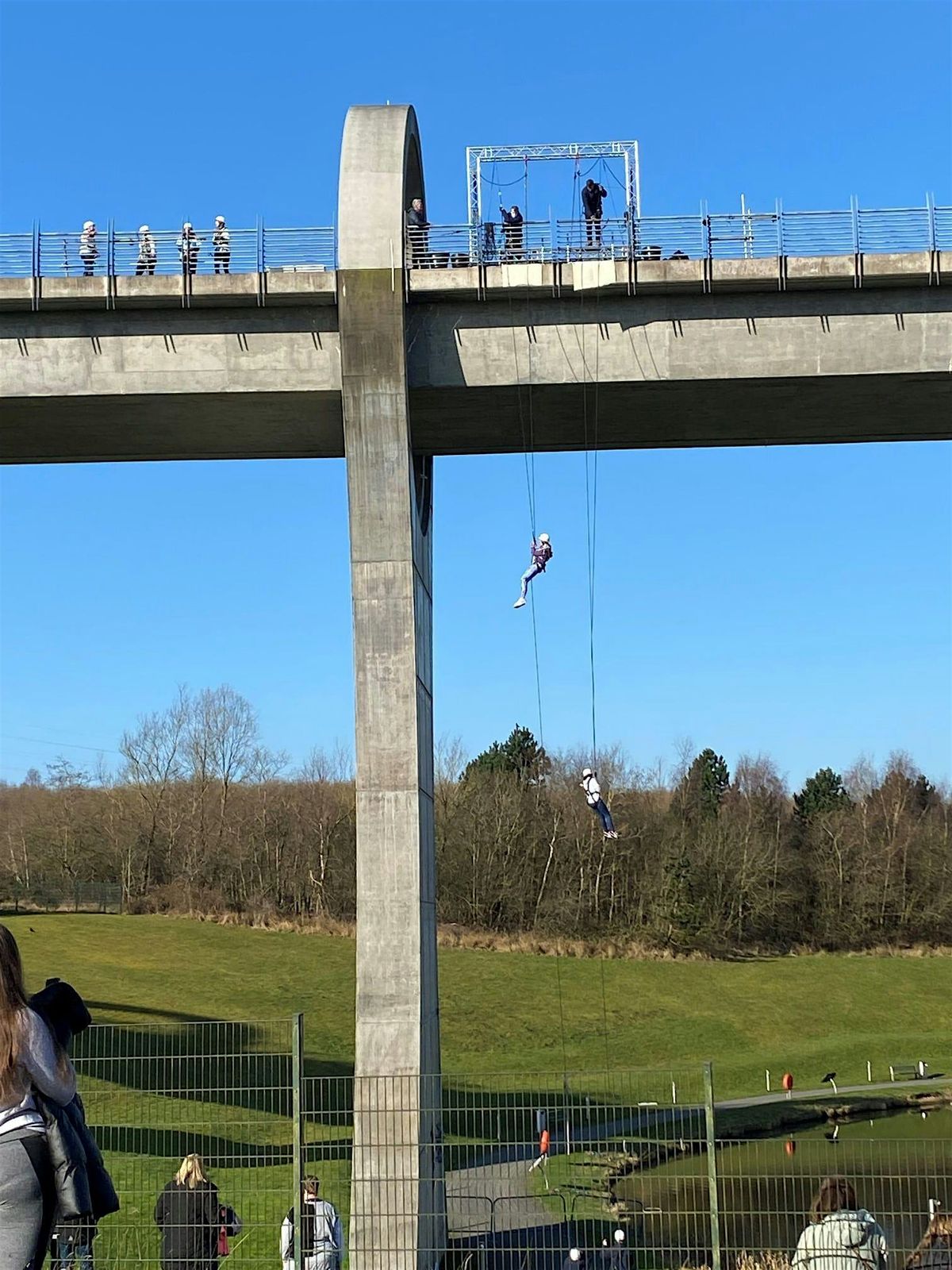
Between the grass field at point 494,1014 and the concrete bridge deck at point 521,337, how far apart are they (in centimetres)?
1653

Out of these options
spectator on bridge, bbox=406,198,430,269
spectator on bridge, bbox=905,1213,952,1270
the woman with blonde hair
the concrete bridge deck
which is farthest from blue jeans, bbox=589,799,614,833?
the woman with blonde hair

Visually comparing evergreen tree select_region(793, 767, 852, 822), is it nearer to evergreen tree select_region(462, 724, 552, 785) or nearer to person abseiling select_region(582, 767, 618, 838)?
evergreen tree select_region(462, 724, 552, 785)

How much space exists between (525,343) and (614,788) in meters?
63.3

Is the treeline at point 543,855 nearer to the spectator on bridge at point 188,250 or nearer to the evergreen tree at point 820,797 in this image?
the evergreen tree at point 820,797

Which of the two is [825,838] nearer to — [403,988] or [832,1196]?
[403,988]

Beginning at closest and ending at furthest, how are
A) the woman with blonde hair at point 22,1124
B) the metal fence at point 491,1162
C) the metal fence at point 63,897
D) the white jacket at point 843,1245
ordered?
1. the woman with blonde hair at point 22,1124
2. the white jacket at point 843,1245
3. the metal fence at point 491,1162
4. the metal fence at point 63,897

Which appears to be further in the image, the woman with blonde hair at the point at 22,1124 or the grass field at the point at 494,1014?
the grass field at the point at 494,1014

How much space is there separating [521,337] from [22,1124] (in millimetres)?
16025

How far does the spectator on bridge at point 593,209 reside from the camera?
19609 millimetres

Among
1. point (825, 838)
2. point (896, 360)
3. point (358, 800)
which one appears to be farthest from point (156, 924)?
point (896, 360)

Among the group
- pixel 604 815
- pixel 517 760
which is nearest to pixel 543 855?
pixel 517 760

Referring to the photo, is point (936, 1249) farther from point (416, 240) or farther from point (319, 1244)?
point (416, 240)

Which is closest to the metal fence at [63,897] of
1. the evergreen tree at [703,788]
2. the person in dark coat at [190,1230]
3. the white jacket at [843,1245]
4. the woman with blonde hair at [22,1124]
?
the evergreen tree at [703,788]

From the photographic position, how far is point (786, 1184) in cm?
1861
